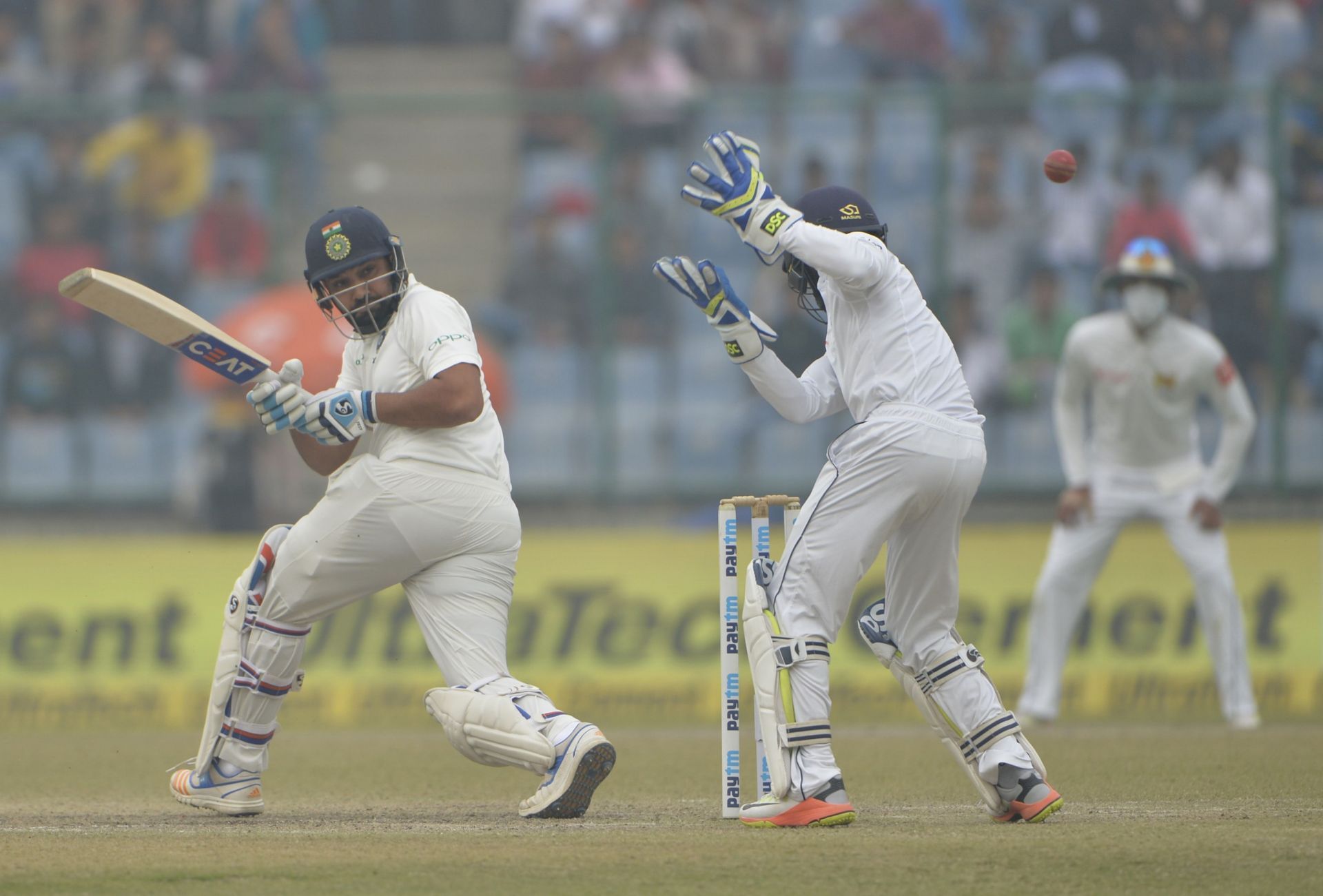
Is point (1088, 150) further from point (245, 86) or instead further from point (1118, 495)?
point (245, 86)

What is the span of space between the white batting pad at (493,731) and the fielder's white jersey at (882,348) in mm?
1341

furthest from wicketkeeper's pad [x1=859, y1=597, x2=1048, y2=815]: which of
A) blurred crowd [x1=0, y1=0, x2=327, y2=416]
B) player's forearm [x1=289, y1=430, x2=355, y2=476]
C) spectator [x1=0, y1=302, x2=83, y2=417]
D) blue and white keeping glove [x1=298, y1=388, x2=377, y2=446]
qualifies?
spectator [x1=0, y1=302, x2=83, y2=417]

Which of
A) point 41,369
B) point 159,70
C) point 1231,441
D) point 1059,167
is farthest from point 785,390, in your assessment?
point 159,70

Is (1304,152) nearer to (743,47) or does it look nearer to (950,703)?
(743,47)

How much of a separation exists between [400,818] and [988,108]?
874 cm

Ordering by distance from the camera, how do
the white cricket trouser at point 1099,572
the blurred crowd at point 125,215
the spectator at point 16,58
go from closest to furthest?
the white cricket trouser at point 1099,572
the blurred crowd at point 125,215
the spectator at point 16,58

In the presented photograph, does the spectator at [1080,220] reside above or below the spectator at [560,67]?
below

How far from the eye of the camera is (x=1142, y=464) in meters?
10.1

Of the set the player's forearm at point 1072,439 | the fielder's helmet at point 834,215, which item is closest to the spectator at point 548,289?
the player's forearm at point 1072,439

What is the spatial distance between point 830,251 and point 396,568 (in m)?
1.80

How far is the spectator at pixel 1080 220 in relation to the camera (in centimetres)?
1330

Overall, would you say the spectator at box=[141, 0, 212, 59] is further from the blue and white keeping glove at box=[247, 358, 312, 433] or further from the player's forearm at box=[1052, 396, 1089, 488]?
the blue and white keeping glove at box=[247, 358, 312, 433]

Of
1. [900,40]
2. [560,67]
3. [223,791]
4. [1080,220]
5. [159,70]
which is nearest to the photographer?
[223,791]

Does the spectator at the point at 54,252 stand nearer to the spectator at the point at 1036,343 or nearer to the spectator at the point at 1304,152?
the spectator at the point at 1036,343
